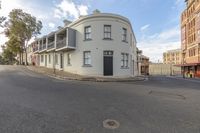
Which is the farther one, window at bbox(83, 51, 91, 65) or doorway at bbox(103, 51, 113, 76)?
window at bbox(83, 51, 91, 65)

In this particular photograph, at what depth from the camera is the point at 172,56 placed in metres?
117

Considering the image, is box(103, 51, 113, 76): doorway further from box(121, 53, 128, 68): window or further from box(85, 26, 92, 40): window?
box(85, 26, 92, 40): window

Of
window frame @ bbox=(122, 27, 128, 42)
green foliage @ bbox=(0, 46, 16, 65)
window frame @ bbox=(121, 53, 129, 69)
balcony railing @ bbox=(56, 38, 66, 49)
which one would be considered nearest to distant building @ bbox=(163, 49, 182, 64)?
green foliage @ bbox=(0, 46, 16, 65)

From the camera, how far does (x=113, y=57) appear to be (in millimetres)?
21000

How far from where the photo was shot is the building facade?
41688 mm

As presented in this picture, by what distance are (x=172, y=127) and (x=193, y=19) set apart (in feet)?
156

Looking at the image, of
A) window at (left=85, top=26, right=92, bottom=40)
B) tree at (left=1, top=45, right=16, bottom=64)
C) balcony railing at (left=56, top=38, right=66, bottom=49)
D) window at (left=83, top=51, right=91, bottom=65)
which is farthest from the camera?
tree at (left=1, top=45, right=16, bottom=64)

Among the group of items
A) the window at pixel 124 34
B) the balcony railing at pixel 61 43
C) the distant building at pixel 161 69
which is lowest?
the distant building at pixel 161 69

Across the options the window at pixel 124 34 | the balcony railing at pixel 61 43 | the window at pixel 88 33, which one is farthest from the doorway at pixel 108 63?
the balcony railing at pixel 61 43

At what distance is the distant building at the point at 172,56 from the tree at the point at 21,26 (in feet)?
297

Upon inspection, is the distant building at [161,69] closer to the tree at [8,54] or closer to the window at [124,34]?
the tree at [8,54]

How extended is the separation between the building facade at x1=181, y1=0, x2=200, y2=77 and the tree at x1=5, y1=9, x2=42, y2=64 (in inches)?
1523

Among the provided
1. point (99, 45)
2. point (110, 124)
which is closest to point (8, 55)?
point (99, 45)

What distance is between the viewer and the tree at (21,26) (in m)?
42.1
